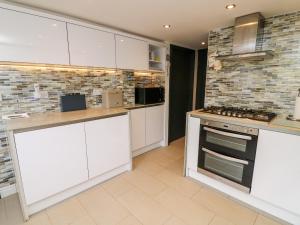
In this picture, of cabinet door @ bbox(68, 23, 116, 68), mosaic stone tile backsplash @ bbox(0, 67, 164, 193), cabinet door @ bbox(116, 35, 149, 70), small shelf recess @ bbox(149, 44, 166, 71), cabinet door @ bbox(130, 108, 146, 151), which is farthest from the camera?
small shelf recess @ bbox(149, 44, 166, 71)

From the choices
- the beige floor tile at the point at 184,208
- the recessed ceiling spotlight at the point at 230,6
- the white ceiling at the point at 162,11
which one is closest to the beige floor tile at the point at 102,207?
the beige floor tile at the point at 184,208

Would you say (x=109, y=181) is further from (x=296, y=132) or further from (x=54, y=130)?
(x=296, y=132)

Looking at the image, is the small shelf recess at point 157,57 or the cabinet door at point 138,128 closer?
the cabinet door at point 138,128

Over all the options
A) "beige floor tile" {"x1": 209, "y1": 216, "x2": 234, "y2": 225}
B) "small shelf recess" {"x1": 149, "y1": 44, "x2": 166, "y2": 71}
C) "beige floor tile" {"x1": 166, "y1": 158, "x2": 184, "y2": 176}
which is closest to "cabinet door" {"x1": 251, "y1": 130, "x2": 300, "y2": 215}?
"beige floor tile" {"x1": 209, "y1": 216, "x2": 234, "y2": 225}

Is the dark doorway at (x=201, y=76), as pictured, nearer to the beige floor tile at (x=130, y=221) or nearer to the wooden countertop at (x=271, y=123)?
the wooden countertop at (x=271, y=123)

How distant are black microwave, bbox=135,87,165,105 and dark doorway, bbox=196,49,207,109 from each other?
3.89ft

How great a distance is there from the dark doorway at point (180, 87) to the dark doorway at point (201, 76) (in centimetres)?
14

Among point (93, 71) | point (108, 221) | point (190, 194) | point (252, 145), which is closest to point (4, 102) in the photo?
point (93, 71)

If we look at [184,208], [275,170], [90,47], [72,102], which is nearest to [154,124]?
[72,102]

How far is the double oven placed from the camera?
1.71 metres

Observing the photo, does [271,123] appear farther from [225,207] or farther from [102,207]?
[102,207]

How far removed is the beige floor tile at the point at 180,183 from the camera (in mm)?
2043

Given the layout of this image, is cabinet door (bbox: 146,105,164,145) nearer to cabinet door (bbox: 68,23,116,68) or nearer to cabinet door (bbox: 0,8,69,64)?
cabinet door (bbox: 68,23,116,68)

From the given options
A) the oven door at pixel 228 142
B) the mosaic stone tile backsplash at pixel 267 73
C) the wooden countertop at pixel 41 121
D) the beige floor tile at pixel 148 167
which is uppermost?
the mosaic stone tile backsplash at pixel 267 73
